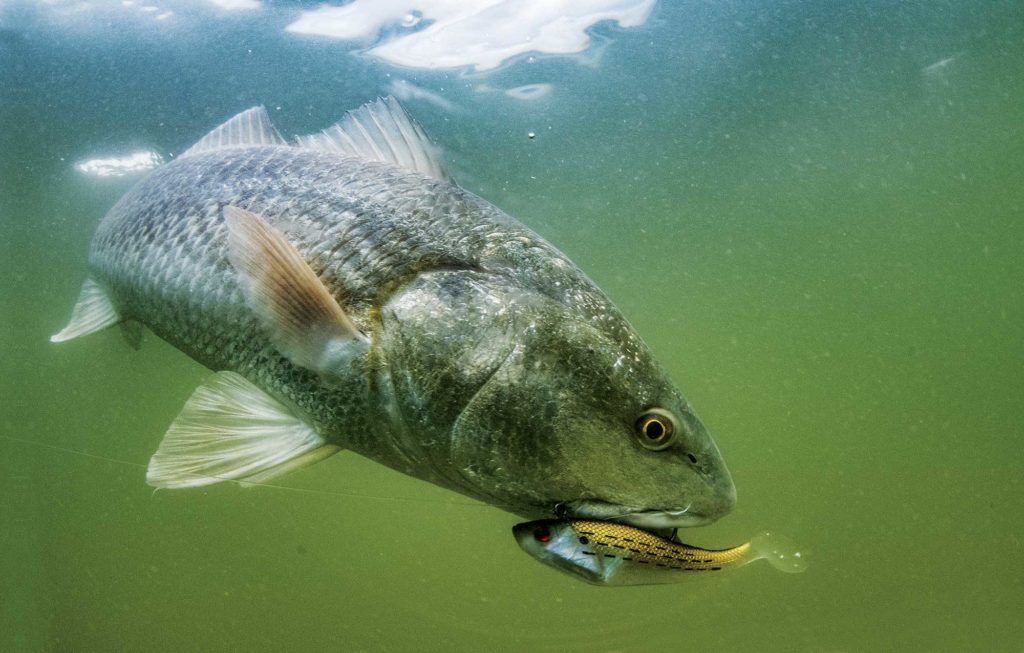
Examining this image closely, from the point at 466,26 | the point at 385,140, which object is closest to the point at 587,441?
the point at 385,140

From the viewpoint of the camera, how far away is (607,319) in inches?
67.7

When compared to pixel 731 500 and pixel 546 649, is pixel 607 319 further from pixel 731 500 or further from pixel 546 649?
pixel 546 649

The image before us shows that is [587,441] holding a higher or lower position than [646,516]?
higher

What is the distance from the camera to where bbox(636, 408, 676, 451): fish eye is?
1.56 m

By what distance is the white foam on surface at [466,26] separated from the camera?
632cm

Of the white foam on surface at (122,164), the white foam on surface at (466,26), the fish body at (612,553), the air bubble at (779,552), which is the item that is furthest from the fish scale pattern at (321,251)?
the white foam on surface at (122,164)

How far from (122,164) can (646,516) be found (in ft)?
28.3

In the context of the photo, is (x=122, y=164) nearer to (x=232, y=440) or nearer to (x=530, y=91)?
(x=530, y=91)

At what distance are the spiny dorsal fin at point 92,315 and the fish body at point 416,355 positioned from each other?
1.08 m

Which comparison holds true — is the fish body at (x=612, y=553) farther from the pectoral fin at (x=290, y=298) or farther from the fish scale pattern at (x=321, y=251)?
the pectoral fin at (x=290, y=298)

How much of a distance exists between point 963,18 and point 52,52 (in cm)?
1273

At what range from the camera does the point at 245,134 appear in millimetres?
2906

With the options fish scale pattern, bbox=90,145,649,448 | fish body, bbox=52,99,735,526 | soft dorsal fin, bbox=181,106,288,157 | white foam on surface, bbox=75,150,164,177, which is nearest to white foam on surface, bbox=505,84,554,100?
white foam on surface, bbox=75,150,164,177

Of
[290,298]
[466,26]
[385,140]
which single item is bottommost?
[290,298]
